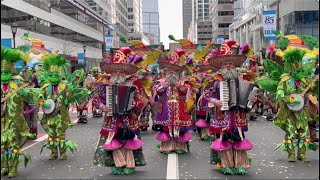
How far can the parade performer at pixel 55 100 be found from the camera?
991 cm

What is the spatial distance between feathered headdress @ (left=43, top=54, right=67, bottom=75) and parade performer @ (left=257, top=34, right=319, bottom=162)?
410 cm

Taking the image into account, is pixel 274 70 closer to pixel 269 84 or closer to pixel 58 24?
pixel 269 84

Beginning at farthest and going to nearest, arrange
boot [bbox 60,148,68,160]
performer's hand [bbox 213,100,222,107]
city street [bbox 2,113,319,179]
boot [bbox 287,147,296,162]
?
1. boot [bbox 60,148,68,160]
2. boot [bbox 287,147,296,162]
3. city street [bbox 2,113,319,179]
4. performer's hand [bbox 213,100,222,107]

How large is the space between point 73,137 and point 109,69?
240 inches

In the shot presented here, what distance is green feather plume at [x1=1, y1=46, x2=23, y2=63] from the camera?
816 centimetres

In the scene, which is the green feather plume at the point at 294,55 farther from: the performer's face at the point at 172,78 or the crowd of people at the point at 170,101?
the performer's face at the point at 172,78

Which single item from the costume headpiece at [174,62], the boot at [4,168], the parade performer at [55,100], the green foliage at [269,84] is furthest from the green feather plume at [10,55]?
the green foliage at [269,84]

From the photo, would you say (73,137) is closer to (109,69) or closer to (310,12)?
(109,69)

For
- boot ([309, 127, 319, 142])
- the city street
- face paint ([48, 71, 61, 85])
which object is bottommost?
the city street

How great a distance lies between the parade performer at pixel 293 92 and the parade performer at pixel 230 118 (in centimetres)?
114

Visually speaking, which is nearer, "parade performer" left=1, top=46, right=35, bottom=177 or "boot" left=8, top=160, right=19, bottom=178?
"parade performer" left=1, top=46, right=35, bottom=177

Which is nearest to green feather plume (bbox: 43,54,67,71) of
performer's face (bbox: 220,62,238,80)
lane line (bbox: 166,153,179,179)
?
lane line (bbox: 166,153,179,179)

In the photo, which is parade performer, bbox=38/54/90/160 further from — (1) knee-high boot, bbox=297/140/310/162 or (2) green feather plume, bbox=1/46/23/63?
(1) knee-high boot, bbox=297/140/310/162

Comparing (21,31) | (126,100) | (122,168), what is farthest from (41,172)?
(21,31)
